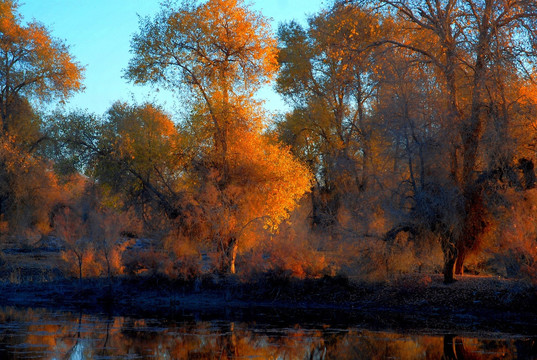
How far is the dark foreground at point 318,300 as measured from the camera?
19531 mm

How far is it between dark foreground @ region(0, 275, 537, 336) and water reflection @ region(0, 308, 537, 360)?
187 cm

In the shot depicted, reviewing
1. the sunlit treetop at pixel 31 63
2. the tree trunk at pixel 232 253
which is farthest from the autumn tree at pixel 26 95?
the tree trunk at pixel 232 253

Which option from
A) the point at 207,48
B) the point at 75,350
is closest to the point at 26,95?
the point at 207,48

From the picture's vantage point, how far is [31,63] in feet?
105

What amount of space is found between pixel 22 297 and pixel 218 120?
10394 mm

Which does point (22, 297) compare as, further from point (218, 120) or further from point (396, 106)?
point (396, 106)

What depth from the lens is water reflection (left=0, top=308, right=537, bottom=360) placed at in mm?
14406

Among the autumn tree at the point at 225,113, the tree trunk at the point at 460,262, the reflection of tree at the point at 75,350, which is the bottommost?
the reflection of tree at the point at 75,350

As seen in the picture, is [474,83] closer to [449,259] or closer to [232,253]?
[449,259]

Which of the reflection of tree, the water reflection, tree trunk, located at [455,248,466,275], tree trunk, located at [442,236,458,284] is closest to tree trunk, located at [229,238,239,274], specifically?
the water reflection

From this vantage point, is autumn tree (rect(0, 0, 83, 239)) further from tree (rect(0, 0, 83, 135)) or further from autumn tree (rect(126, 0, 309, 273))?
autumn tree (rect(126, 0, 309, 273))

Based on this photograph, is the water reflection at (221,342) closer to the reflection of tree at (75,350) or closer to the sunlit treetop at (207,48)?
the reflection of tree at (75,350)

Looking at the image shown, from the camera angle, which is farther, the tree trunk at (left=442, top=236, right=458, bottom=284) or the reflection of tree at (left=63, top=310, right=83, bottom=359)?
the tree trunk at (left=442, top=236, right=458, bottom=284)

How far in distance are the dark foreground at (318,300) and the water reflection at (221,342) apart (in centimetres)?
187
